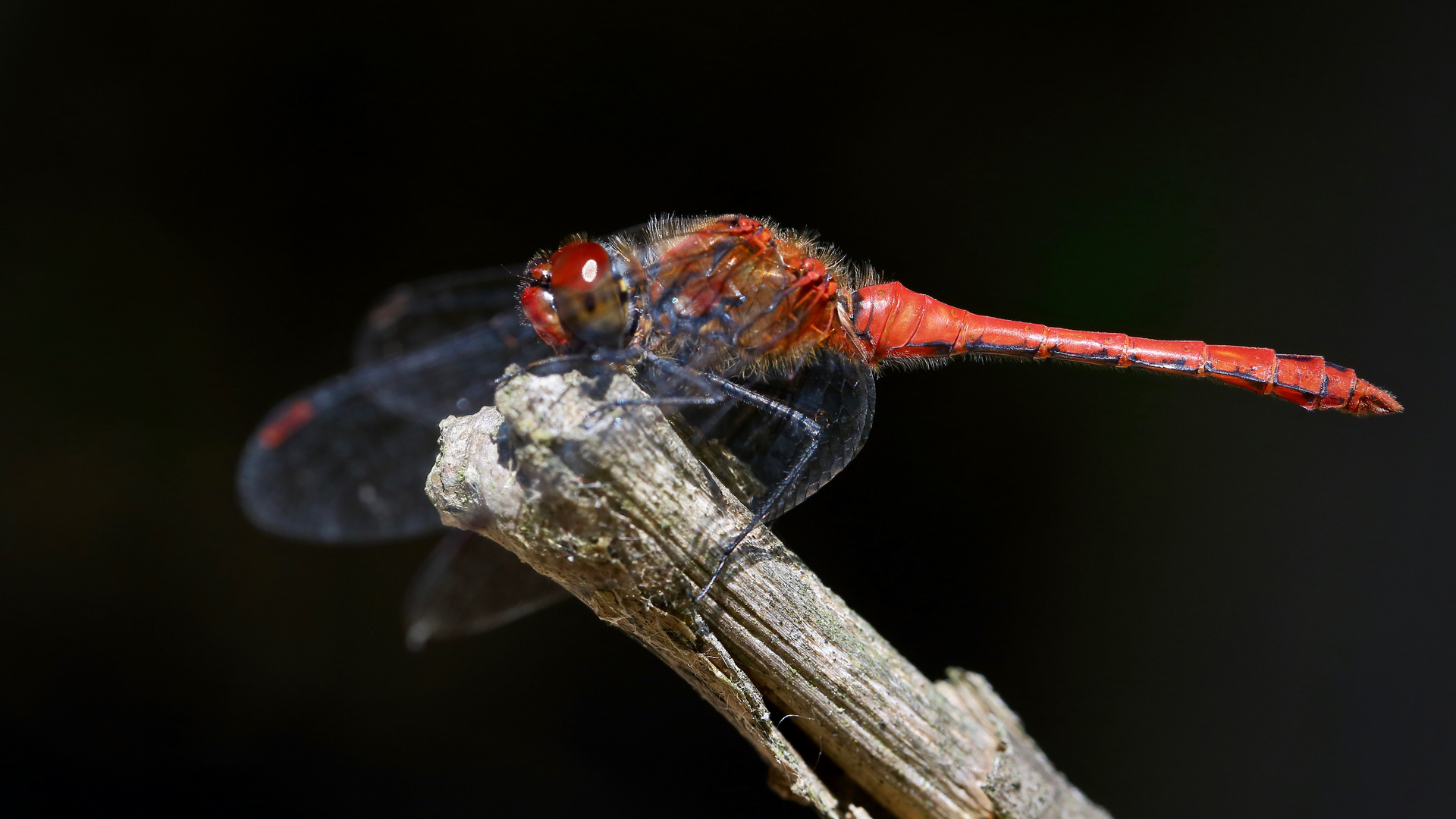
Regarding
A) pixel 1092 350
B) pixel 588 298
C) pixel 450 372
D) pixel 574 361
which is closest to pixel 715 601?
pixel 574 361

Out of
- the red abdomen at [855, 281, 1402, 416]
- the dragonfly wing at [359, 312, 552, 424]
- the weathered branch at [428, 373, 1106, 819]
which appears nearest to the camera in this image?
the weathered branch at [428, 373, 1106, 819]

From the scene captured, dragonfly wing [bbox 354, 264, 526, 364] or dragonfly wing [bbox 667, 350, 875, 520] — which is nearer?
dragonfly wing [bbox 667, 350, 875, 520]

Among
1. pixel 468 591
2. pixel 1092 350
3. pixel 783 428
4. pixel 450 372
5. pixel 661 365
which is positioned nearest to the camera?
pixel 661 365

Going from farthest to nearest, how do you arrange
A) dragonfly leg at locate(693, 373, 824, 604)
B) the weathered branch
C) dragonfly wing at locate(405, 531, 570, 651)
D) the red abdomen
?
dragonfly wing at locate(405, 531, 570, 651), the red abdomen, dragonfly leg at locate(693, 373, 824, 604), the weathered branch

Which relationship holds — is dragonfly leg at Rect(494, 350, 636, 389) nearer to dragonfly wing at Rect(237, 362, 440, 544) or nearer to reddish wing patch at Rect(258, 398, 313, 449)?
dragonfly wing at Rect(237, 362, 440, 544)

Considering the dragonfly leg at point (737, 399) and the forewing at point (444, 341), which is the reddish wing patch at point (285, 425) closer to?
the forewing at point (444, 341)

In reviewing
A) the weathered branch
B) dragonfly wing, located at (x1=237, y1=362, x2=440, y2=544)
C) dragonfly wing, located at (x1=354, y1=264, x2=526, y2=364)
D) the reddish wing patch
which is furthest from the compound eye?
the reddish wing patch

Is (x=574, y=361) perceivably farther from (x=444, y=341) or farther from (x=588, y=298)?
(x=444, y=341)

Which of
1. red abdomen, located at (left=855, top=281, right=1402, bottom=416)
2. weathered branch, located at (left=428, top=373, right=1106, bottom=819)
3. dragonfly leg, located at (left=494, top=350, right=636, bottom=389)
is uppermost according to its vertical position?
red abdomen, located at (left=855, top=281, right=1402, bottom=416)
